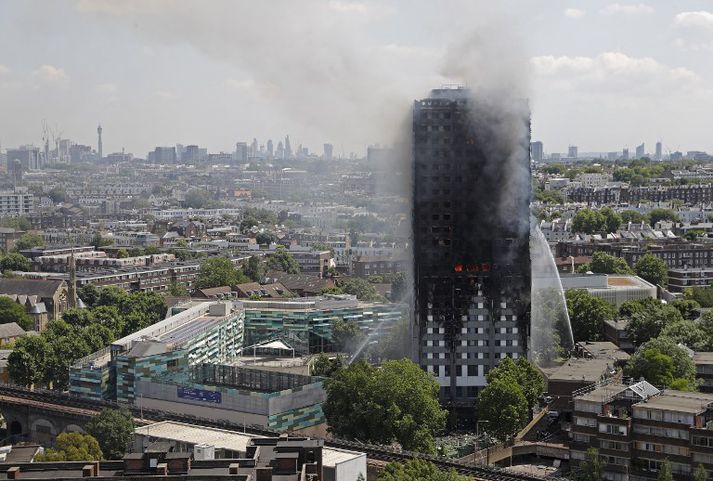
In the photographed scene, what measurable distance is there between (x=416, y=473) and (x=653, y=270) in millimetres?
52146

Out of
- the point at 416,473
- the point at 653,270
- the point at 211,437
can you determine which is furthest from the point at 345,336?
the point at 653,270

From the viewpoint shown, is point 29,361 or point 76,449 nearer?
point 76,449

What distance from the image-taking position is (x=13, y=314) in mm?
68438

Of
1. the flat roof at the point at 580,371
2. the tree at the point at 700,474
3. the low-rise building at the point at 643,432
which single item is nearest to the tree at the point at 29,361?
the flat roof at the point at 580,371

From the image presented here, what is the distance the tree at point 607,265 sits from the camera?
80.7m

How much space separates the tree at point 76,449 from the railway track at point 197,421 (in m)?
4.36

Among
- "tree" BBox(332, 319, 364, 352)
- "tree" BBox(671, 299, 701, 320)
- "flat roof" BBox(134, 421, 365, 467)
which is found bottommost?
"flat roof" BBox(134, 421, 365, 467)

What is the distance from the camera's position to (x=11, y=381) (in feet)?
175

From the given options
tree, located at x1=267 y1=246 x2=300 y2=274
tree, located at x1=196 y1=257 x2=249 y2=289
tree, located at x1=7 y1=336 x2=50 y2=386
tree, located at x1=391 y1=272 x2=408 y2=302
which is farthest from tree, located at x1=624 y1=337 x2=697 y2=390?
tree, located at x1=267 y1=246 x2=300 y2=274

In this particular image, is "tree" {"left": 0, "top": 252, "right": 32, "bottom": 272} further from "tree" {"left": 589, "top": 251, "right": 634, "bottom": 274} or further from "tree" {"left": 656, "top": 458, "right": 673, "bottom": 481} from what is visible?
"tree" {"left": 656, "top": 458, "right": 673, "bottom": 481}

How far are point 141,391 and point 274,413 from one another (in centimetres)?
607

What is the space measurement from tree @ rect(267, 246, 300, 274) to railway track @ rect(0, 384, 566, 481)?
44874mm

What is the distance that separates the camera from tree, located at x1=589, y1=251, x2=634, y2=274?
80.7 meters

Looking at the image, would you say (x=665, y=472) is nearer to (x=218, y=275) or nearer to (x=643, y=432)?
(x=643, y=432)
